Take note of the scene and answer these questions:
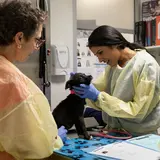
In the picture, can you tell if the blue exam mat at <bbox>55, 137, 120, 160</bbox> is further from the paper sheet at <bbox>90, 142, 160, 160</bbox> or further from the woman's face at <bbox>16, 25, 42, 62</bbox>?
the woman's face at <bbox>16, 25, 42, 62</bbox>

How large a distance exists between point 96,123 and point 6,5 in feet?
5.72

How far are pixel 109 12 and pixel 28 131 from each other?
2.23m

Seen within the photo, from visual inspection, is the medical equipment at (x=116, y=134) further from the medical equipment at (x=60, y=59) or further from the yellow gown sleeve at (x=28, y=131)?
the medical equipment at (x=60, y=59)

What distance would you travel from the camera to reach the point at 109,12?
9.45 feet

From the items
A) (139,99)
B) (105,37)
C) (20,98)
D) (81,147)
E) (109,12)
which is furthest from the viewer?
(109,12)

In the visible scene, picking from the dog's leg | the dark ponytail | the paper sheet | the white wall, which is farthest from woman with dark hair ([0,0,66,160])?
the white wall

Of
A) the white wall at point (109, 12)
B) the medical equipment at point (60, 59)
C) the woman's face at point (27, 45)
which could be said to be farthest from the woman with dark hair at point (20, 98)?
the white wall at point (109, 12)

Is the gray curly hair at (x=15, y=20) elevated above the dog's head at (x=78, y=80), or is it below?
above

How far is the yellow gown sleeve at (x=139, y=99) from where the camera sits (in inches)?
50.7

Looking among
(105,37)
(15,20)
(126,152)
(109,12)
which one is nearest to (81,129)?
(126,152)

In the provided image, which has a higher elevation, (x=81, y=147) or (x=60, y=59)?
(x=60, y=59)

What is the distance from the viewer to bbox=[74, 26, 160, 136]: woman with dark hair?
4.28 ft

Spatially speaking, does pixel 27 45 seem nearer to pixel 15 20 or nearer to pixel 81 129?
pixel 15 20

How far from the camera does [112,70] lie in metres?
1.57
